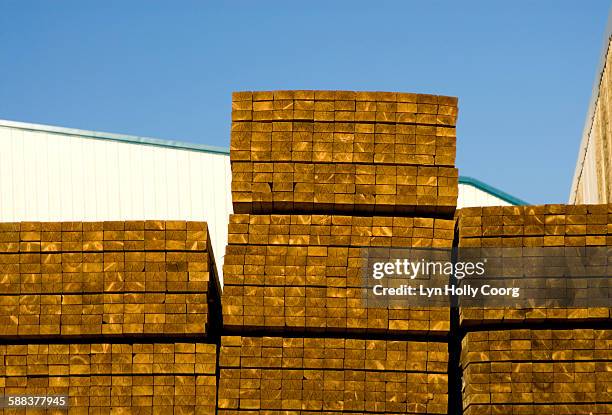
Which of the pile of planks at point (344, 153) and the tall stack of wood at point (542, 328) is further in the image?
the pile of planks at point (344, 153)

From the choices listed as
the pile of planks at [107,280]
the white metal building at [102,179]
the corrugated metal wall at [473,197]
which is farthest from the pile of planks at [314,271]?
the corrugated metal wall at [473,197]

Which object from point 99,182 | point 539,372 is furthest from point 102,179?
point 539,372

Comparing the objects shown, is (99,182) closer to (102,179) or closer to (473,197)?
(102,179)

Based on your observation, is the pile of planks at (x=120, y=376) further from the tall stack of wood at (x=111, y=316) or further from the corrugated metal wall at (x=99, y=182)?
Result: the corrugated metal wall at (x=99, y=182)

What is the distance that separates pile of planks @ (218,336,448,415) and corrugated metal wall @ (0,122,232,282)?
12.0 metres

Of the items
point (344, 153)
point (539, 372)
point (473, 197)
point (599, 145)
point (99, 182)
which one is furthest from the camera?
point (473, 197)

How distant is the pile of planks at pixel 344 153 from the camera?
11.4m

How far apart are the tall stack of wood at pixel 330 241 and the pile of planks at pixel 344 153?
0.04 ft

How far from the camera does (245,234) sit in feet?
37.3

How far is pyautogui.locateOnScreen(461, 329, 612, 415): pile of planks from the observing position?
10.7 metres

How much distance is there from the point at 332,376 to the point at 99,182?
13.3 m

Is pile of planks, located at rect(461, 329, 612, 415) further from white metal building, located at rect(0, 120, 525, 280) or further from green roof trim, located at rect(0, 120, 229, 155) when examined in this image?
green roof trim, located at rect(0, 120, 229, 155)

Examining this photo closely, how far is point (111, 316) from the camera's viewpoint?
36.8 ft

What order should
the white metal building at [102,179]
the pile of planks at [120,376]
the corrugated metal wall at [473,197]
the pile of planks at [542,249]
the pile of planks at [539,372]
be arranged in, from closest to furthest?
the pile of planks at [539,372] < the pile of planks at [542,249] < the pile of planks at [120,376] < the white metal building at [102,179] < the corrugated metal wall at [473,197]
